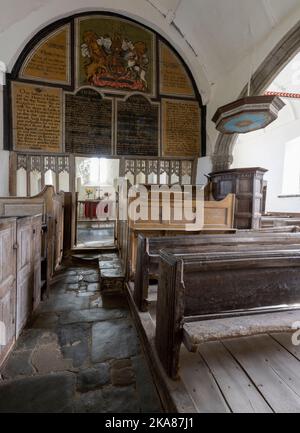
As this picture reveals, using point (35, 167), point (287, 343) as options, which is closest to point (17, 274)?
point (287, 343)

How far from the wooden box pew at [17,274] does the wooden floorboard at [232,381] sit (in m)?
1.48

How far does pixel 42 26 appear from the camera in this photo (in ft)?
17.4

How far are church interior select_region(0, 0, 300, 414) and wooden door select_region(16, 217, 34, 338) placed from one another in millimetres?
21

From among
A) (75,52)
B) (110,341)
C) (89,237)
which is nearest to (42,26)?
(75,52)

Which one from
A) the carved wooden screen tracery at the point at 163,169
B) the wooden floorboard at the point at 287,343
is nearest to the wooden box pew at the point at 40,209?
the wooden floorboard at the point at 287,343

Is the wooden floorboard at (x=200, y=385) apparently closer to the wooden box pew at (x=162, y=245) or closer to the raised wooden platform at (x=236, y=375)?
the raised wooden platform at (x=236, y=375)

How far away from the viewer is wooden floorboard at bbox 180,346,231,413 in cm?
121

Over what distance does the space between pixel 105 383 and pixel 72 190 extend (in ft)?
15.1

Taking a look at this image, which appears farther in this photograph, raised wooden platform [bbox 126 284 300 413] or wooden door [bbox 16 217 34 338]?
wooden door [bbox 16 217 34 338]

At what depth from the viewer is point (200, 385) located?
136 centimetres

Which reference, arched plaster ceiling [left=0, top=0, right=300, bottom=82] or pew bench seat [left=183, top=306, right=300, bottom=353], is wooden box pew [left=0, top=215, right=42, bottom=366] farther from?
arched plaster ceiling [left=0, top=0, right=300, bottom=82]

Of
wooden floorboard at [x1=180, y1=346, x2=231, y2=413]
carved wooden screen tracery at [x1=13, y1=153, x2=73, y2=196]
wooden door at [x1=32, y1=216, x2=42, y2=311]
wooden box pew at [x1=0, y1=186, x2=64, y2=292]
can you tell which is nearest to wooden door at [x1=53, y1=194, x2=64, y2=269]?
wooden box pew at [x1=0, y1=186, x2=64, y2=292]

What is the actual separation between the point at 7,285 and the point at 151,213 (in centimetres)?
192

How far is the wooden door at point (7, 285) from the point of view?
1.69m
